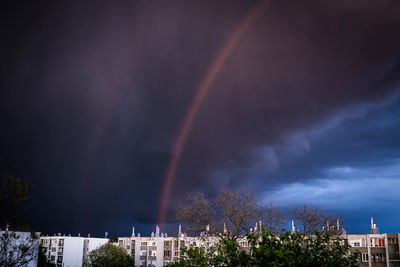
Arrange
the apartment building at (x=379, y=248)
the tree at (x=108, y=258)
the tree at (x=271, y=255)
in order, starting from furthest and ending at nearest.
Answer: the tree at (x=108, y=258), the apartment building at (x=379, y=248), the tree at (x=271, y=255)

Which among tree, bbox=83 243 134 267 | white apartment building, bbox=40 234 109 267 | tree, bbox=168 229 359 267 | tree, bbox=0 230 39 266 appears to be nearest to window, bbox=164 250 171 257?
tree, bbox=83 243 134 267

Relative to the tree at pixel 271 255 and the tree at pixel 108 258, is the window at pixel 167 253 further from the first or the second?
the tree at pixel 271 255

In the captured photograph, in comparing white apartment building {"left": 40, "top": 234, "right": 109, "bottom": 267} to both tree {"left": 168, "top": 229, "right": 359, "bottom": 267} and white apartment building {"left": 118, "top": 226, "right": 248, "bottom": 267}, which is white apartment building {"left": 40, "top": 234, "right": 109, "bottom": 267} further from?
tree {"left": 168, "top": 229, "right": 359, "bottom": 267}

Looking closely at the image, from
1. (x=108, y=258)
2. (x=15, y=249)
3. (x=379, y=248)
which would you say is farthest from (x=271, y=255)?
(x=108, y=258)

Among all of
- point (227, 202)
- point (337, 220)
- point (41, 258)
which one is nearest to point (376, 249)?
point (337, 220)

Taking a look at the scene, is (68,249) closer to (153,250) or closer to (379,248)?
(153,250)

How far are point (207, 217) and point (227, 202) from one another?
305 cm

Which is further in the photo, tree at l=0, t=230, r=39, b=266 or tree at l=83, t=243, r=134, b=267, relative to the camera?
tree at l=83, t=243, r=134, b=267

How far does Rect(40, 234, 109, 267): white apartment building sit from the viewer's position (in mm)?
141750

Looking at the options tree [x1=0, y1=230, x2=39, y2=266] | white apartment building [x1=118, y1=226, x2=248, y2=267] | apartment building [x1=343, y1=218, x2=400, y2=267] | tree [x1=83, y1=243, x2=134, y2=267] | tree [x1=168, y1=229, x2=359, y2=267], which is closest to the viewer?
tree [x1=168, y1=229, x2=359, y2=267]

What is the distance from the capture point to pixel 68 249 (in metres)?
142

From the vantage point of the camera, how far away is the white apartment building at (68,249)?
14175 cm

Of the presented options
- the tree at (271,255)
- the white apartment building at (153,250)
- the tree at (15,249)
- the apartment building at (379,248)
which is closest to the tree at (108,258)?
the white apartment building at (153,250)

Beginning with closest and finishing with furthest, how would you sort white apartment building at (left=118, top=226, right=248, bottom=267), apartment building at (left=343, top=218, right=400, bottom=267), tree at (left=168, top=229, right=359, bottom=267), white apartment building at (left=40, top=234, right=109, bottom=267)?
tree at (left=168, top=229, right=359, bottom=267), apartment building at (left=343, top=218, right=400, bottom=267), white apartment building at (left=118, top=226, right=248, bottom=267), white apartment building at (left=40, top=234, right=109, bottom=267)
